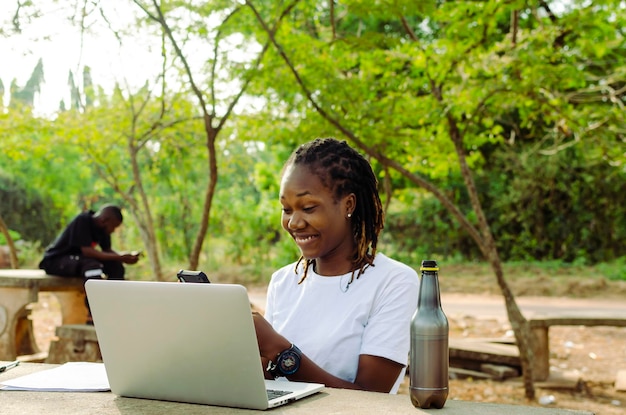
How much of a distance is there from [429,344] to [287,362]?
0.49 m

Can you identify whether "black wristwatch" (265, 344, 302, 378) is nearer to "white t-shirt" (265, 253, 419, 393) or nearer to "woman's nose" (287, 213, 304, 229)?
"white t-shirt" (265, 253, 419, 393)

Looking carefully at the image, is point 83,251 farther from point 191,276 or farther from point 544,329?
point 191,276

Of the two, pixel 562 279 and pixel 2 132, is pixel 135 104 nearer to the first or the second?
pixel 2 132

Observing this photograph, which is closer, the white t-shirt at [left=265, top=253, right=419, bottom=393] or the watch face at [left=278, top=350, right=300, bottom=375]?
the watch face at [left=278, top=350, right=300, bottom=375]

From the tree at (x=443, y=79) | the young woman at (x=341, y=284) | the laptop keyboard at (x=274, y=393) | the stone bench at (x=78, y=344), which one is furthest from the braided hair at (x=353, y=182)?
the stone bench at (x=78, y=344)

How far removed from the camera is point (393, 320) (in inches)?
85.7

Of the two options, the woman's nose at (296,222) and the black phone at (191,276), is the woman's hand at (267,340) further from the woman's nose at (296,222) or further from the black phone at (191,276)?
the woman's nose at (296,222)

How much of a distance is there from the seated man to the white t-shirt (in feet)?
14.6

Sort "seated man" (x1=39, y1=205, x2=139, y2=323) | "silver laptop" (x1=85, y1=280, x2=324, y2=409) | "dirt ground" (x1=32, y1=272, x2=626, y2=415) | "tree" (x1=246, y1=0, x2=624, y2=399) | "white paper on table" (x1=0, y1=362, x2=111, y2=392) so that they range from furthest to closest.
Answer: "seated man" (x1=39, y1=205, x2=139, y2=323)
"dirt ground" (x1=32, y1=272, x2=626, y2=415)
"tree" (x1=246, y1=0, x2=624, y2=399)
"white paper on table" (x1=0, y1=362, x2=111, y2=392)
"silver laptop" (x1=85, y1=280, x2=324, y2=409)

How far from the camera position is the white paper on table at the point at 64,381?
1.95m

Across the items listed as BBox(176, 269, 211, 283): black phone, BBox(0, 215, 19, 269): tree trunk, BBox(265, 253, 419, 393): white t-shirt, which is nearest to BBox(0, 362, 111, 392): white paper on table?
BBox(176, 269, 211, 283): black phone

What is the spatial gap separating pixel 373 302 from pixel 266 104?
5.25 m

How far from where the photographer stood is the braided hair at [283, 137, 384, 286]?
7.64 feet

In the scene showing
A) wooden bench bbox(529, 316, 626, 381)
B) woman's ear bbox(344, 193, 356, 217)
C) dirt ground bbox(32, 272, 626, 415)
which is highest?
woman's ear bbox(344, 193, 356, 217)
